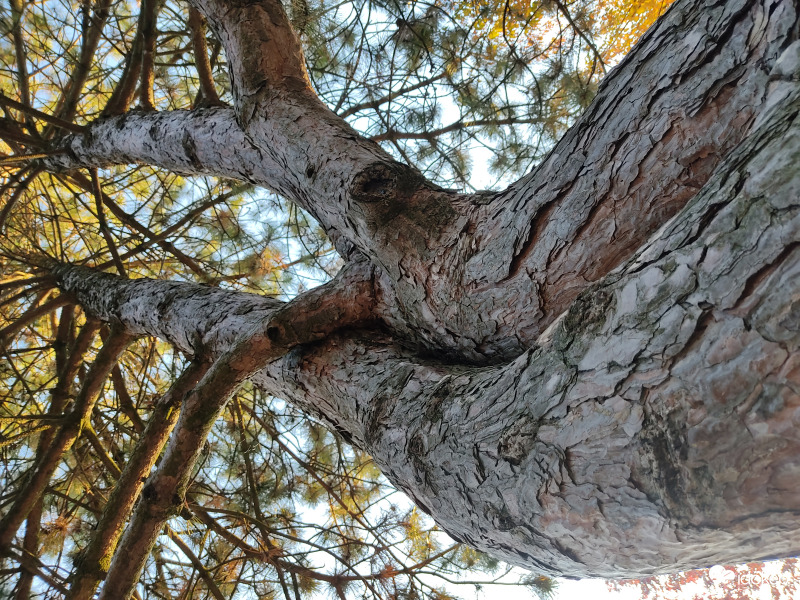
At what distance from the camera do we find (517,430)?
505 millimetres

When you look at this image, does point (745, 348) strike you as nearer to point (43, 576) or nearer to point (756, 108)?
point (756, 108)

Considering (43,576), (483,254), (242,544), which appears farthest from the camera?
(242,544)

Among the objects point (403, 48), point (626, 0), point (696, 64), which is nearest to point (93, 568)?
point (696, 64)

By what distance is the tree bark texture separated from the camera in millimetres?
359

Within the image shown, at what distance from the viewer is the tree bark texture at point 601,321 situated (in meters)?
0.36

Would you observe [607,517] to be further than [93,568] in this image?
No

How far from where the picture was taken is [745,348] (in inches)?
13.8

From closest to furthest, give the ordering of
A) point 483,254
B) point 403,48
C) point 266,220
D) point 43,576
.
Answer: point 483,254 < point 43,576 < point 403,48 < point 266,220

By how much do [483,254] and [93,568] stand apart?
117 centimetres

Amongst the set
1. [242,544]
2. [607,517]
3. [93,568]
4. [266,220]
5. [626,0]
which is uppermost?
[626,0]

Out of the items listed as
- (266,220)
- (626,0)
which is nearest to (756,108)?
(266,220)

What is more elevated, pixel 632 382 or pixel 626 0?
pixel 626 0

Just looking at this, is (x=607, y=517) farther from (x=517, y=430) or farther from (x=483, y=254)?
(x=483, y=254)

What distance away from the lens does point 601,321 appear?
18.4 inches
